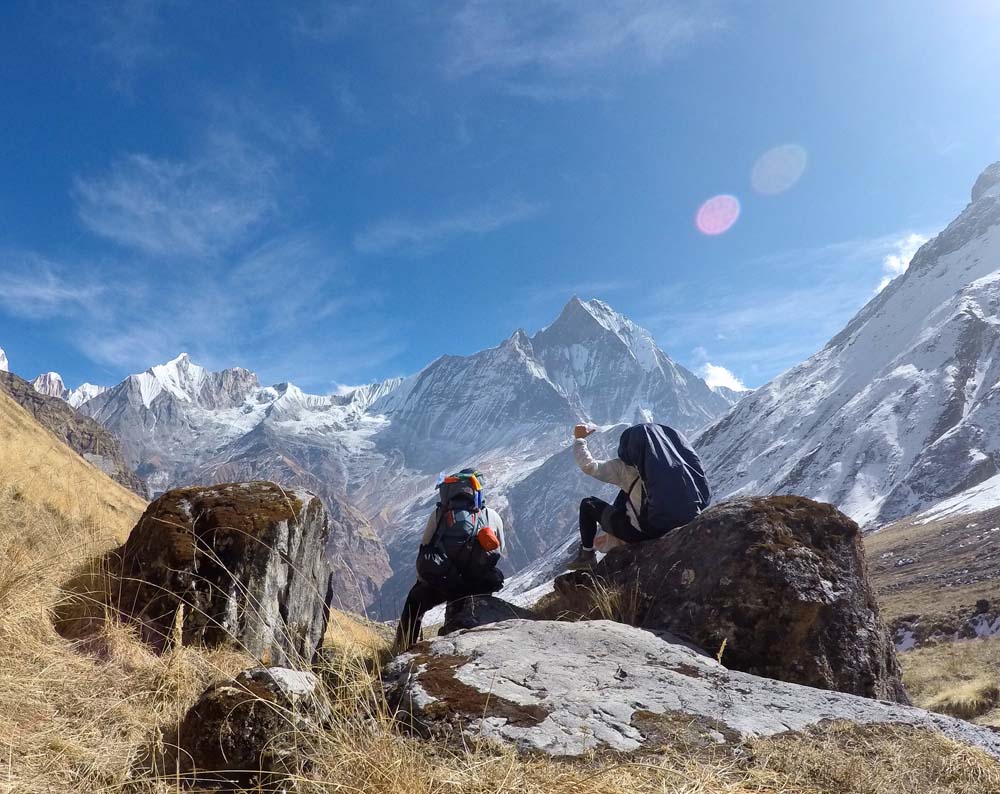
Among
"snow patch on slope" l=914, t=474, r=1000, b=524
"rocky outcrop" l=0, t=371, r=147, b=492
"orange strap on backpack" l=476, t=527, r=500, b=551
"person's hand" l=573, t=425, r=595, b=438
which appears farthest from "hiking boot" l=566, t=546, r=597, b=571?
"snow patch on slope" l=914, t=474, r=1000, b=524

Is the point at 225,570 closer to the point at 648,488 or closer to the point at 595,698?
the point at 595,698

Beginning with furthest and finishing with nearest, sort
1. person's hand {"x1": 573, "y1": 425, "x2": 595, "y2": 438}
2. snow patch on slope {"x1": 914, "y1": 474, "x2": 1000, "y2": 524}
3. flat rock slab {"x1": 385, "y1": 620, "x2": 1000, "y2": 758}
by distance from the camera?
snow patch on slope {"x1": 914, "y1": 474, "x2": 1000, "y2": 524}, person's hand {"x1": 573, "y1": 425, "x2": 595, "y2": 438}, flat rock slab {"x1": 385, "y1": 620, "x2": 1000, "y2": 758}

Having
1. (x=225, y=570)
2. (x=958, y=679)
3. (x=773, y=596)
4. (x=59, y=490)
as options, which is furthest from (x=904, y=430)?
(x=225, y=570)

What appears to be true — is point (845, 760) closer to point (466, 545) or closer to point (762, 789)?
point (762, 789)

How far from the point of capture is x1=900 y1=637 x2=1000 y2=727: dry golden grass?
12.8 metres

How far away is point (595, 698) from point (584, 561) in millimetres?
4096

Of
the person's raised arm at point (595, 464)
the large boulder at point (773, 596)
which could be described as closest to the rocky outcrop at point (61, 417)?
the person's raised arm at point (595, 464)

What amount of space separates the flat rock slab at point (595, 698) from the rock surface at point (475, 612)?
54.0 inches

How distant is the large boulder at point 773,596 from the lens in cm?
518

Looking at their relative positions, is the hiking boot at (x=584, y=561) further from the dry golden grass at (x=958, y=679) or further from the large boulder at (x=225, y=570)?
the dry golden grass at (x=958, y=679)

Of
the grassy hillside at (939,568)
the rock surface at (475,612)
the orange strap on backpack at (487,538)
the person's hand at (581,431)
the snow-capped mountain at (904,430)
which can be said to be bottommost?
the grassy hillside at (939,568)

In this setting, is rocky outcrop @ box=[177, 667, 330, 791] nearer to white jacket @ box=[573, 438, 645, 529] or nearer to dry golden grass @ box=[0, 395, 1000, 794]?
dry golden grass @ box=[0, 395, 1000, 794]

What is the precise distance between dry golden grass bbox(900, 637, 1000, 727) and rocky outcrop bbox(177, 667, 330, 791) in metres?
8.49

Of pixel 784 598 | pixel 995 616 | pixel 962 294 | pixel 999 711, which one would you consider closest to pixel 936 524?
pixel 995 616
